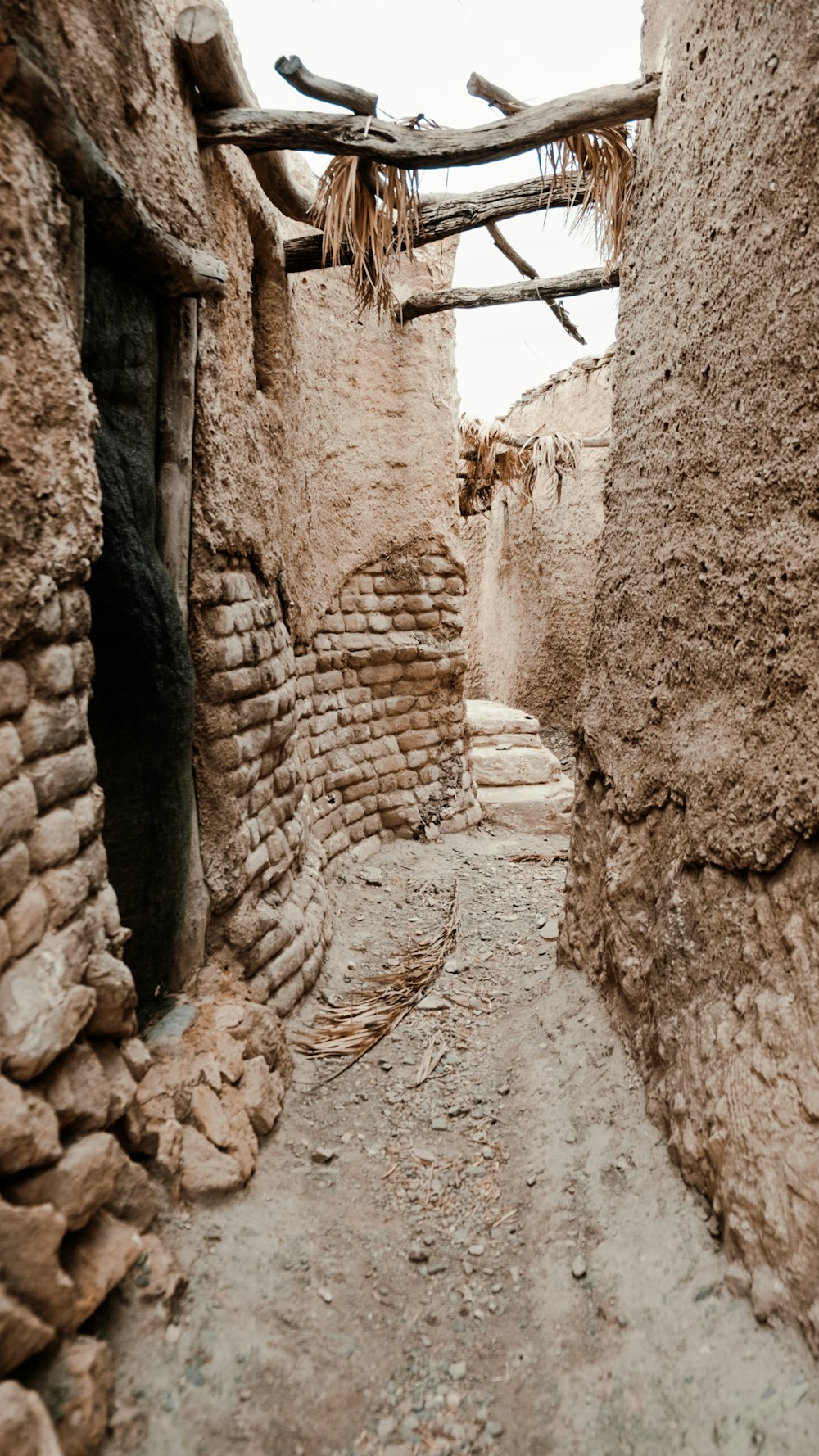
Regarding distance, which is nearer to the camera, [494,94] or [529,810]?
[494,94]

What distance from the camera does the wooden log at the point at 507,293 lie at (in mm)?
4672

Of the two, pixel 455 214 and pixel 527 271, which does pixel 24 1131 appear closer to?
pixel 455 214

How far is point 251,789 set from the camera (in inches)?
124

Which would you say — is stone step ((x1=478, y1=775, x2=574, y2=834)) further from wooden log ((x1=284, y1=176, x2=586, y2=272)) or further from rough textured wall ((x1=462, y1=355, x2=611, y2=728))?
wooden log ((x1=284, y1=176, x2=586, y2=272))

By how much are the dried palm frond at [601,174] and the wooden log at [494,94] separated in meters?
0.18

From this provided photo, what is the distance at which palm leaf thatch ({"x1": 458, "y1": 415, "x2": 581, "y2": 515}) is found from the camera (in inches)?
302

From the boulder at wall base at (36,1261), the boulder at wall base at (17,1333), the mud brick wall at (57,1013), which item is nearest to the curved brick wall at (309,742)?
the mud brick wall at (57,1013)

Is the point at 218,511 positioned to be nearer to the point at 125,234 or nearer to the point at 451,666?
the point at 125,234

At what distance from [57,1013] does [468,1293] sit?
121 cm

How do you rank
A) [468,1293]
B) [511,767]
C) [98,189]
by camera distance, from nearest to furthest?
[98,189] < [468,1293] < [511,767]

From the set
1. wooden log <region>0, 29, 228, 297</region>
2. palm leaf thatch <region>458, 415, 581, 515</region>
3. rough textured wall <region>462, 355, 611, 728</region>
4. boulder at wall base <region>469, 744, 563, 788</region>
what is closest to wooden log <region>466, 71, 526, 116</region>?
wooden log <region>0, 29, 228, 297</region>

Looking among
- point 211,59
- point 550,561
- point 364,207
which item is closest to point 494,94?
point 364,207

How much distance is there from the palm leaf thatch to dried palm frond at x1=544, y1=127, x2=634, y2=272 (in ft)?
13.4

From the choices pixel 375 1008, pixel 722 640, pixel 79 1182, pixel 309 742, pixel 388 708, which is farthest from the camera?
pixel 388 708
